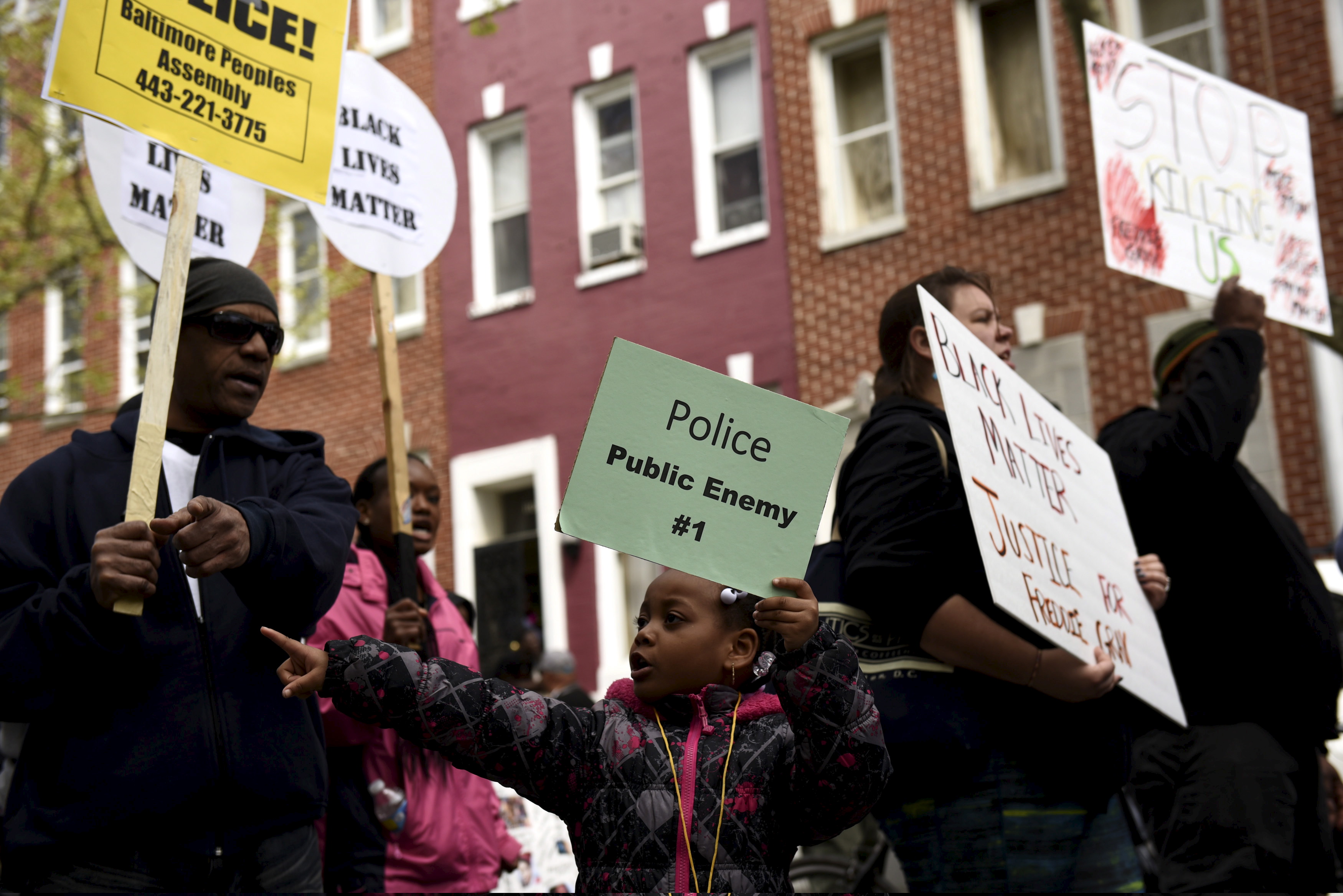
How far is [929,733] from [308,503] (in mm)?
1343

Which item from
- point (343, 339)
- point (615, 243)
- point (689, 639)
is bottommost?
point (689, 639)

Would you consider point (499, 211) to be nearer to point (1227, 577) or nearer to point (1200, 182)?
point (1200, 182)

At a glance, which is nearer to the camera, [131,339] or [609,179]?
[609,179]

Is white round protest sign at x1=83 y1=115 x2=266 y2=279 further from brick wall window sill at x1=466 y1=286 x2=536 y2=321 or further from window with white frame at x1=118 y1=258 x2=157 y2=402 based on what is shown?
window with white frame at x1=118 y1=258 x2=157 y2=402

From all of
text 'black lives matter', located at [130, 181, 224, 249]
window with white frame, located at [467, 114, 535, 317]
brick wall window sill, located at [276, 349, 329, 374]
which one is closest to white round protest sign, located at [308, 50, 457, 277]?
text 'black lives matter', located at [130, 181, 224, 249]

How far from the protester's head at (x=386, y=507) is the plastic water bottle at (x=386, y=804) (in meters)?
0.85

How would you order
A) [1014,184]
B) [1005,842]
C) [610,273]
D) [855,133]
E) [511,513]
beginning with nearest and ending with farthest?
[1005,842]
[1014,184]
[855,133]
[610,273]
[511,513]

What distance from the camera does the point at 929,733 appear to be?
300 centimetres

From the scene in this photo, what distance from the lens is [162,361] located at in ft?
8.89

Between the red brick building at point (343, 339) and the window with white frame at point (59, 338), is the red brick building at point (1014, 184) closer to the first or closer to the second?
the red brick building at point (343, 339)

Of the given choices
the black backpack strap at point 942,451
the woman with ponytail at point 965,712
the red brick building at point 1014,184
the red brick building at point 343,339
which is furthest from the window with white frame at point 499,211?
the woman with ponytail at point 965,712

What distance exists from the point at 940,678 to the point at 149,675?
1.56 meters

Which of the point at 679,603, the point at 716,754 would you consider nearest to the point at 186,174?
the point at 679,603

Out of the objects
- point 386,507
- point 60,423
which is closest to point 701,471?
point 386,507
